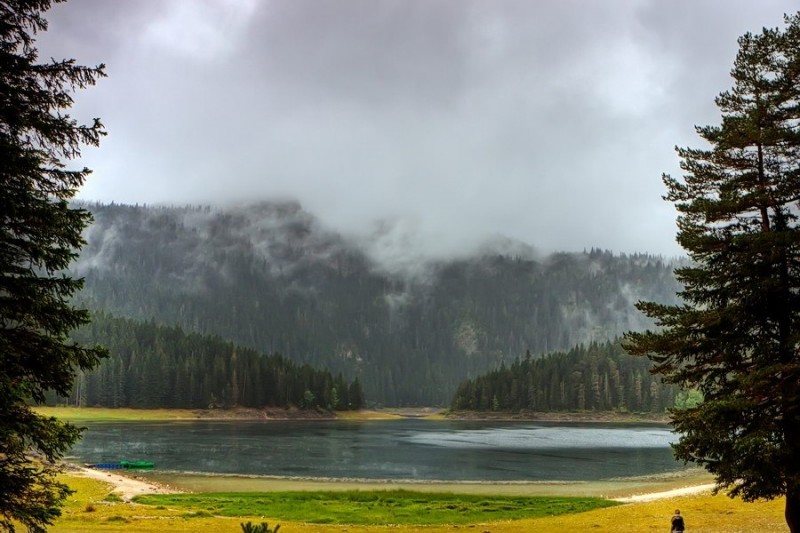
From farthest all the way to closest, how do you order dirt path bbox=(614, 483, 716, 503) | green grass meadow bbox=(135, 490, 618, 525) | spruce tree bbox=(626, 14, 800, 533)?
dirt path bbox=(614, 483, 716, 503) → green grass meadow bbox=(135, 490, 618, 525) → spruce tree bbox=(626, 14, 800, 533)

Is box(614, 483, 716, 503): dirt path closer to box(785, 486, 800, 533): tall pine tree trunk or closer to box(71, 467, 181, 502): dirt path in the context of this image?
box(785, 486, 800, 533): tall pine tree trunk

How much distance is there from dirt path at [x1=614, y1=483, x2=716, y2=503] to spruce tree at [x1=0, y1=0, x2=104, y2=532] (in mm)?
55351

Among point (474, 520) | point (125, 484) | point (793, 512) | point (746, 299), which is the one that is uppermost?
point (746, 299)

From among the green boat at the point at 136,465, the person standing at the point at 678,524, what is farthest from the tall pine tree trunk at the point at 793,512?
the green boat at the point at 136,465

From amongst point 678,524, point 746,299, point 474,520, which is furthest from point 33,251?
point 474,520

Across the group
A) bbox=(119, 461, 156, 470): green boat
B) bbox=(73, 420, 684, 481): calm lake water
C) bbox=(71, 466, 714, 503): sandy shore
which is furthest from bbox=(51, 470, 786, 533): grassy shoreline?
bbox=(119, 461, 156, 470): green boat

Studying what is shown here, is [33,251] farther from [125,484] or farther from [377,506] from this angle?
[125,484]

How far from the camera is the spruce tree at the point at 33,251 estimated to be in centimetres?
1672

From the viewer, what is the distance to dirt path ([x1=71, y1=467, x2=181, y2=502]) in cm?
6138

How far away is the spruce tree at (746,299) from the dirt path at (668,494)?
3951 centimetres

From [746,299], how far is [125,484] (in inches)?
2635

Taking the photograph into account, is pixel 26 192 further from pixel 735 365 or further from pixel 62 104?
pixel 735 365

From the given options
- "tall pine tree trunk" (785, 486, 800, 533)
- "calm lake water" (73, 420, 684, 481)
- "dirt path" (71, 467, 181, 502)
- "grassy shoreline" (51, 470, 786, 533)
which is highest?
"tall pine tree trunk" (785, 486, 800, 533)

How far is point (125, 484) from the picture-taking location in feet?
222
